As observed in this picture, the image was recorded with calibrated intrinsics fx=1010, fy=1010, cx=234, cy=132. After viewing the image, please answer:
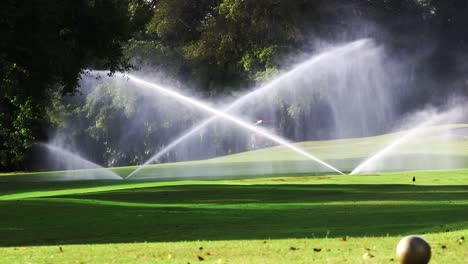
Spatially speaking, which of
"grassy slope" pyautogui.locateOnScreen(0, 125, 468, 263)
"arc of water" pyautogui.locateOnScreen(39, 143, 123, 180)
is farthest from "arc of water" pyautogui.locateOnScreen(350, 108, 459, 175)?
"arc of water" pyautogui.locateOnScreen(39, 143, 123, 180)

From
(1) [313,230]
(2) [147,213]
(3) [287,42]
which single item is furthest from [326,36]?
(1) [313,230]

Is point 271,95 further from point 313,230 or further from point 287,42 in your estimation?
point 313,230

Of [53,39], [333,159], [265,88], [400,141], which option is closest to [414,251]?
[53,39]

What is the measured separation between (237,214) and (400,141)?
4173 centimetres

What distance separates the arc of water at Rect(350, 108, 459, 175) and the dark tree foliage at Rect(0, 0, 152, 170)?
18031mm

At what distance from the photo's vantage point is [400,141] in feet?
206

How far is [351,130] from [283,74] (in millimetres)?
9990

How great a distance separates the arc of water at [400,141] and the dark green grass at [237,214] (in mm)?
18098

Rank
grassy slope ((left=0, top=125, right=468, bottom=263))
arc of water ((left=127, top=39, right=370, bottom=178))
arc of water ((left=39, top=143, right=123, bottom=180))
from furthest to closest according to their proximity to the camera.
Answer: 1. arc of water ((left=39, top=143, right=123, bottom=180))
2. arc of water ((left=127, top=39, right=370, bottom=178))
3. grassy slope ((left=0, top=125, right=468, bottom=263))

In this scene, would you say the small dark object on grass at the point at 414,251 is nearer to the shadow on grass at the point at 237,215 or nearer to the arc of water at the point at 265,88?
the shadow on grass at the point at 237,215

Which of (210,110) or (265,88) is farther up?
(265,88)

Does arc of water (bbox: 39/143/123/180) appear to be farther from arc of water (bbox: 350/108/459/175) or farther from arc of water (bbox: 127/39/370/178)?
arc of water (bbox: 350/108/459/175)

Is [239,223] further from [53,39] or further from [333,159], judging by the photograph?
[333,159]

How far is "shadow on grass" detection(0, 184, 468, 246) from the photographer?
59.4 ft
